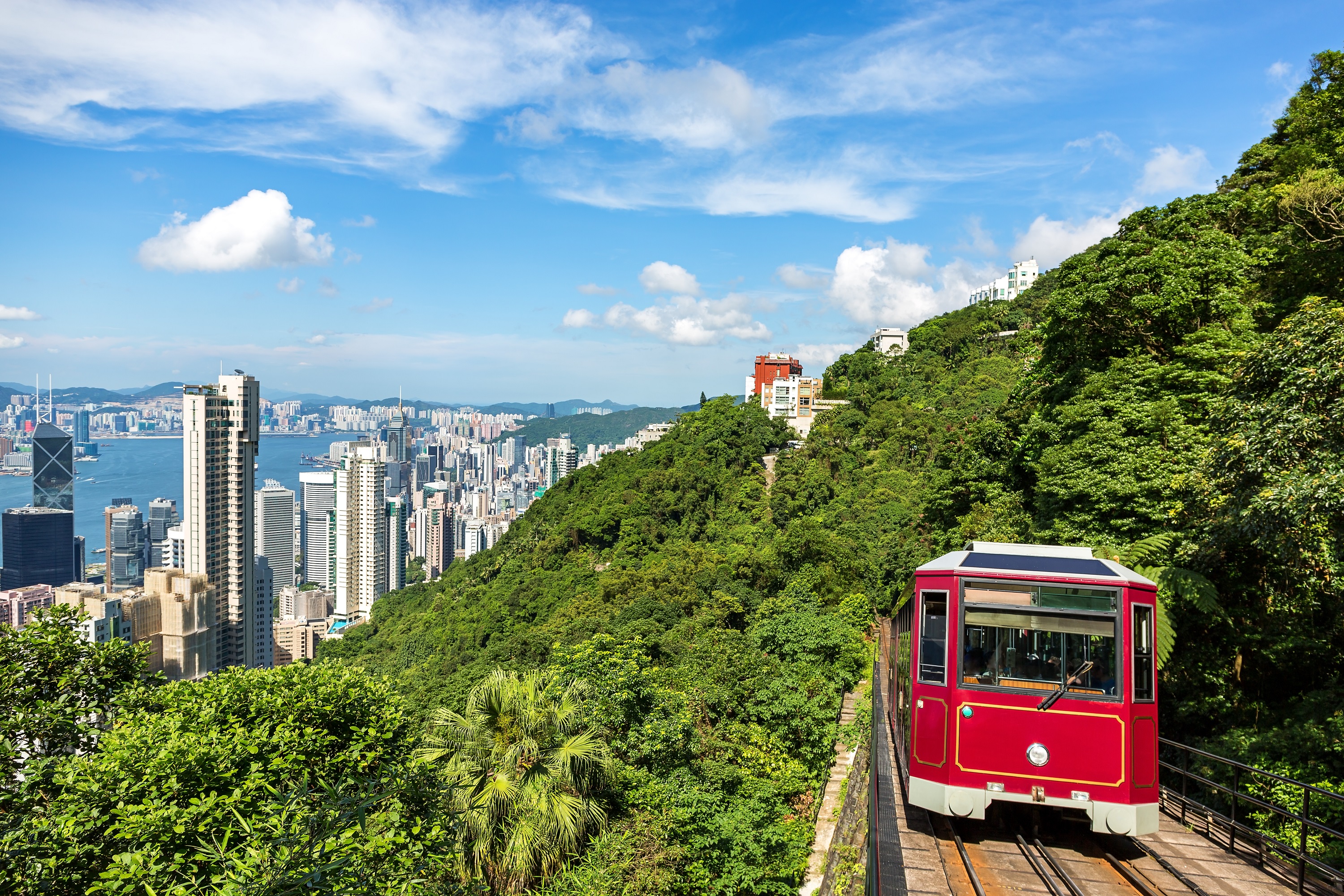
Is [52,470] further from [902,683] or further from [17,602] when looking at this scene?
[902,683]

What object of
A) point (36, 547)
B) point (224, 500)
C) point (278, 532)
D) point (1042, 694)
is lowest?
point (278, 532)

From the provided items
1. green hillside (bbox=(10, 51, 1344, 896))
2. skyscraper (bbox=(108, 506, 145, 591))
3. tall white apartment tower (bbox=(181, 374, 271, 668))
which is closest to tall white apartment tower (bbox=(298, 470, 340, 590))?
skyscraper (bbox=(108, 506, 145, 591))

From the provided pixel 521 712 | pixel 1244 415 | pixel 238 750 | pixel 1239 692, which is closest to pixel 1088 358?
pixel 1239 692

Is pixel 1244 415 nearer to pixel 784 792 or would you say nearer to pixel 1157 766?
pixel 1157 766

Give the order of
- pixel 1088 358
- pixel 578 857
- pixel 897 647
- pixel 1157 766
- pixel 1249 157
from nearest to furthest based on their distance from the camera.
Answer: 1. pixel 1157 766
2. pixel 897 647
3. pixel 578 857
4. pixel 1088 358
5. pixel 1249 157

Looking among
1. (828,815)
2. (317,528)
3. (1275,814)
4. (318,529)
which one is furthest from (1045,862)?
(317,528)

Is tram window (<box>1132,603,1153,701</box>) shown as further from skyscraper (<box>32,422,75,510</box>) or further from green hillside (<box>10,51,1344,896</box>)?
skyscraper (<box>32,422,75,510</box>)

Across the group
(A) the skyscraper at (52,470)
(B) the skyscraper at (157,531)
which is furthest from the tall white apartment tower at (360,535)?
(A) the skyscraper at (52,470)
